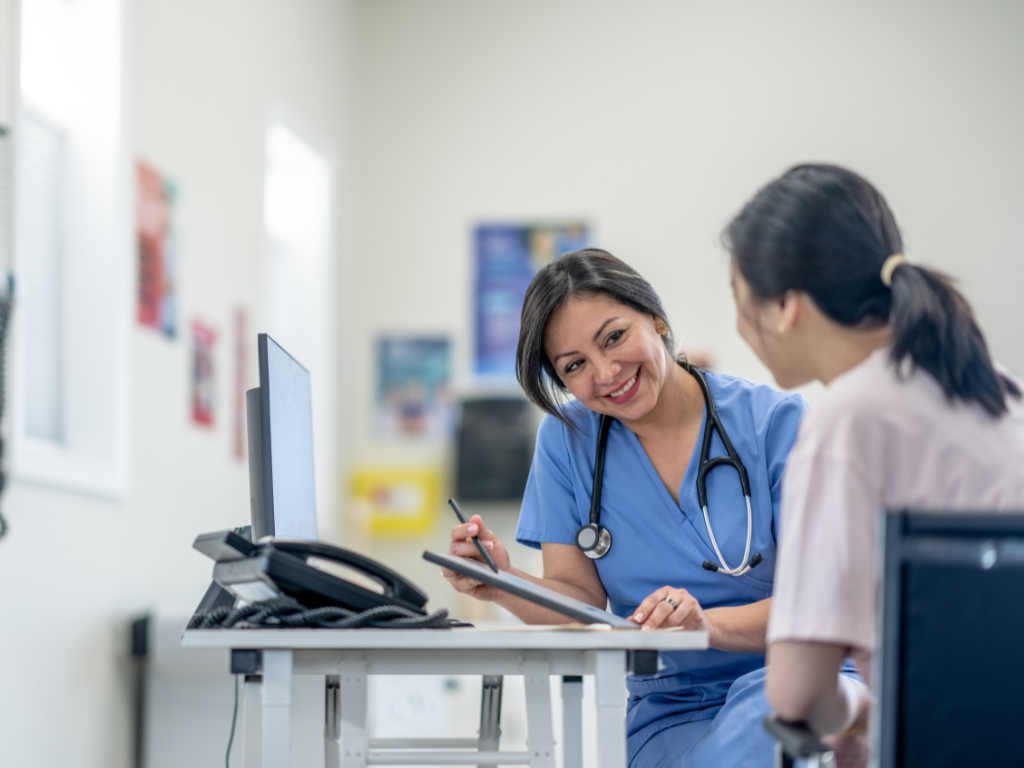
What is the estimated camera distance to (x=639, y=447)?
176 centimetres

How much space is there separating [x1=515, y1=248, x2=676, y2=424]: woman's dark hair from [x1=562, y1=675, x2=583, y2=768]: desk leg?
533 mm

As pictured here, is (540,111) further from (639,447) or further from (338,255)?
(639,447)

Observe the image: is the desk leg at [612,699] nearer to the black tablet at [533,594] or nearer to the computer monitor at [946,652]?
the black tablet at [533,594]

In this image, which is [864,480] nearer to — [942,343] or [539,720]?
[942,343]

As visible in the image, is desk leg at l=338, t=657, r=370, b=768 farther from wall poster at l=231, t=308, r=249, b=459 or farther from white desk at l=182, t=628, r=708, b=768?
wall poster at l=231, t=308, r=249, b=459

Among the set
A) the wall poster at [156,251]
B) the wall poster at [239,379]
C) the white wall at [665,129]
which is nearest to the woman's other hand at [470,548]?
the wall poster at [156,251]

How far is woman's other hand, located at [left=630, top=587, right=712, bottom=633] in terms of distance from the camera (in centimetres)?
136

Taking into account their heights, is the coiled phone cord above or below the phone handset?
below

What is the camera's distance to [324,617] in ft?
4.04

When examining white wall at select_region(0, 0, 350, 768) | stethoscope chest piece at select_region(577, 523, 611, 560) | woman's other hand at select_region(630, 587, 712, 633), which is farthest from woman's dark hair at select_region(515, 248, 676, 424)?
white wall at select_region(0, 0, 350, 768)

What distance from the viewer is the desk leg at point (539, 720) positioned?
50.3 inches

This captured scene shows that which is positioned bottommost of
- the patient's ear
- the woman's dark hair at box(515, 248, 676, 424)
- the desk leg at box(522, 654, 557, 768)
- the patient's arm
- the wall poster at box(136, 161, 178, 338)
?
the desk leg at box(522, 654, 557, 768)

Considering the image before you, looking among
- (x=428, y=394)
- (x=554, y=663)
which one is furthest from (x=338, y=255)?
(x=554, y=663)

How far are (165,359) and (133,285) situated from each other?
27 centimetres
